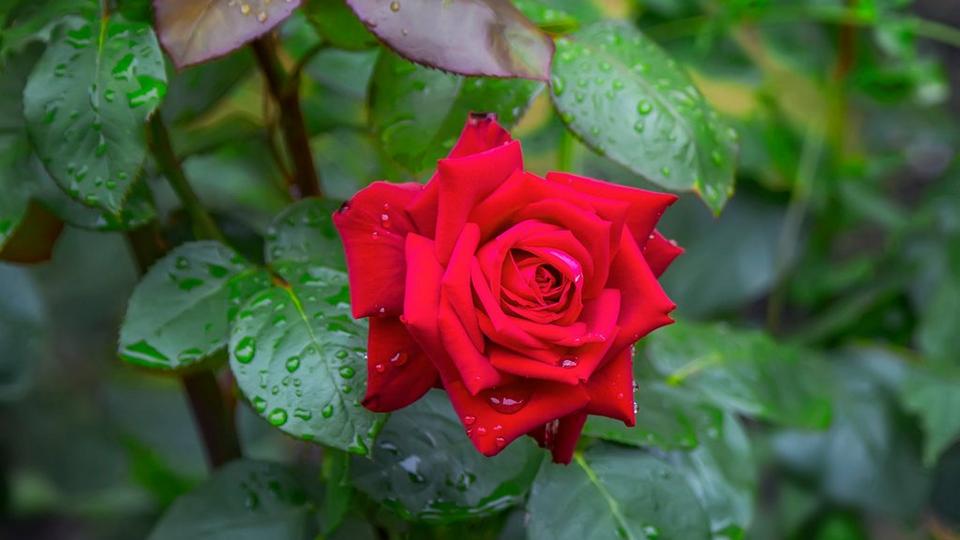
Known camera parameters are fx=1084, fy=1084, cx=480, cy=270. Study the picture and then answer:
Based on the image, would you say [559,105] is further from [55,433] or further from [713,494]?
[55,433]

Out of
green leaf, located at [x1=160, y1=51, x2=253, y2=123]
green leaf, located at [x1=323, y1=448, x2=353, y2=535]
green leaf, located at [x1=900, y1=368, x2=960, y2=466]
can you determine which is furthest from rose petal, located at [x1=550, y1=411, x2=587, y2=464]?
green leaf, located at [x1=900, y1=368, x2=960, y2=466]

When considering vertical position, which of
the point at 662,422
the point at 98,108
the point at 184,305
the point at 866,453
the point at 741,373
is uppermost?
the point at 98,108

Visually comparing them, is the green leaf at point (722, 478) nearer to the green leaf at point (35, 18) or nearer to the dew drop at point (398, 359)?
the dew drop at point (398, 359)

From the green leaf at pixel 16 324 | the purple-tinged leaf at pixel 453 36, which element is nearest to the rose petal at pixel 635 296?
the purple-tinged leaf at pixel 453 36

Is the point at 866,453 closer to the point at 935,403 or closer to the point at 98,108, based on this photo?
the point at 935,403

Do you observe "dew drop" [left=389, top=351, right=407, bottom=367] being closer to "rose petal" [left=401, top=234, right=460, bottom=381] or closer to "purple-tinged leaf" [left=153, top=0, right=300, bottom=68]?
"rose petal" [left=401, top=234, right=460, bottom=381]

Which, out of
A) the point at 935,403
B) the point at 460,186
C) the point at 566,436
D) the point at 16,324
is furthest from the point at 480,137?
the point at 935,403

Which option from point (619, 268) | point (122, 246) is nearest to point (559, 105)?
point (619, 268)
